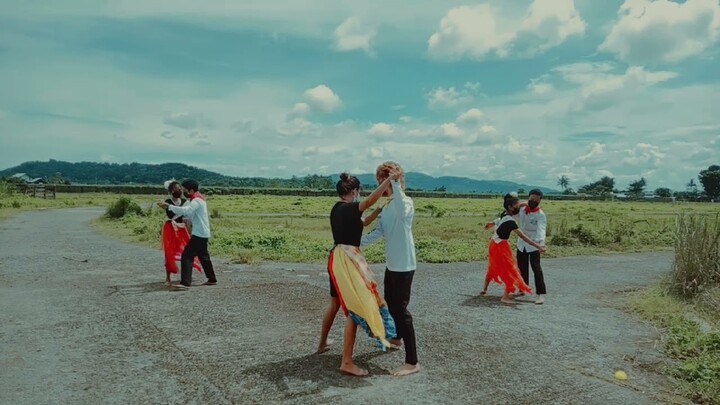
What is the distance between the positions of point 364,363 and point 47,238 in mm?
15673

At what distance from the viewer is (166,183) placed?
8883 mm

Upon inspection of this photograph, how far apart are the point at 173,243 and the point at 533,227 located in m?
5.82

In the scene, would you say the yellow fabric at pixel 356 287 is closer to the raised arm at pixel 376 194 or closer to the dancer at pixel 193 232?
the raised arm at pixel 376 194

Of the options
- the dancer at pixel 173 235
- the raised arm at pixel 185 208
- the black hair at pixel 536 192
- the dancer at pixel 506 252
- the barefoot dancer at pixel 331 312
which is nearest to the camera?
the barefoot dancer at pixel 331 312

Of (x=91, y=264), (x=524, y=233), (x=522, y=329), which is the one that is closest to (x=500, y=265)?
(x=524, y=233)

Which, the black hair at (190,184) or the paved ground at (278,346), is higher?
the black hair at (190,184)

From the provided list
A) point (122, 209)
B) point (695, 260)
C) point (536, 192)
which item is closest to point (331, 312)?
point (536, 192)

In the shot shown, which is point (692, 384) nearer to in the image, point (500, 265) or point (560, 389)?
point (560, 389)

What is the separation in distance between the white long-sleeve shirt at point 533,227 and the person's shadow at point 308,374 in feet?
13.4

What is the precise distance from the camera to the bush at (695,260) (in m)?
8.74

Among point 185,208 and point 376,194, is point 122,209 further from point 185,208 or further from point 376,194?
point 376,194

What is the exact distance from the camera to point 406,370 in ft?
16.1

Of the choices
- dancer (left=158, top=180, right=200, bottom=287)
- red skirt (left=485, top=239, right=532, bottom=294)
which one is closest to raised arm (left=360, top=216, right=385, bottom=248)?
red skirt (left=485, top=239, right=532, bottom=294)

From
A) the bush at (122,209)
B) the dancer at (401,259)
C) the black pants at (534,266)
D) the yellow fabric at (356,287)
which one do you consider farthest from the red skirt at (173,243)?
the bush at (122,209)
